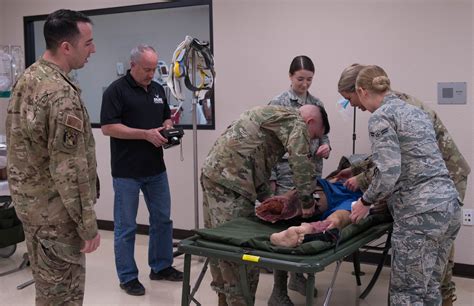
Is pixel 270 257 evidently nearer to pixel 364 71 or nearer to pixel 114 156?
pixel 364 71

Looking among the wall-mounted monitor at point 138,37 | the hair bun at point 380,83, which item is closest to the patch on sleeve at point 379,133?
the hair bun at point 380,83

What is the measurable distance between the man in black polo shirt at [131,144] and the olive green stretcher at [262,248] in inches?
48.5

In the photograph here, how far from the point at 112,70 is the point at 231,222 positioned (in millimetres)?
3284

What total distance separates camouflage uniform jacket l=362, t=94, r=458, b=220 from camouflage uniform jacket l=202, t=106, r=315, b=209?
13.3 inches

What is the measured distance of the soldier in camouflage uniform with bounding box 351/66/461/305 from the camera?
8.05 feet

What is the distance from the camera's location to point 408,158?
99.0 inches

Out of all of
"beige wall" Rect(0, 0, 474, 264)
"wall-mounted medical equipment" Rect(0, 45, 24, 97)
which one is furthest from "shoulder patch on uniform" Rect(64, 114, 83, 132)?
"wall-mounted medical equipment" Rect(0, 45, 24, 97)

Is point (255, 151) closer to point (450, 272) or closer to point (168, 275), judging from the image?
point (450, 272)

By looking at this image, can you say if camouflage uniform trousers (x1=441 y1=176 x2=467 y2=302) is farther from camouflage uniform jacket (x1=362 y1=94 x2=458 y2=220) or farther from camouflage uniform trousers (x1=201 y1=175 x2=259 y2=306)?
camouflage uniform trousers (x1=201 y1=175 x2=259 y2=306)

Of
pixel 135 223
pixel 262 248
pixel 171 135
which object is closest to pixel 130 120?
pixel 171 135

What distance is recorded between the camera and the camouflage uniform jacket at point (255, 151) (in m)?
2.67

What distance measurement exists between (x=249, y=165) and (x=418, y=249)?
0.88 meters

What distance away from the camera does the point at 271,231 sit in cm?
270

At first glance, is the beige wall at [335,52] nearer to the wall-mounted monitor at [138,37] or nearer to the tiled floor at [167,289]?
the wall-mounted monitor at [138,37]
